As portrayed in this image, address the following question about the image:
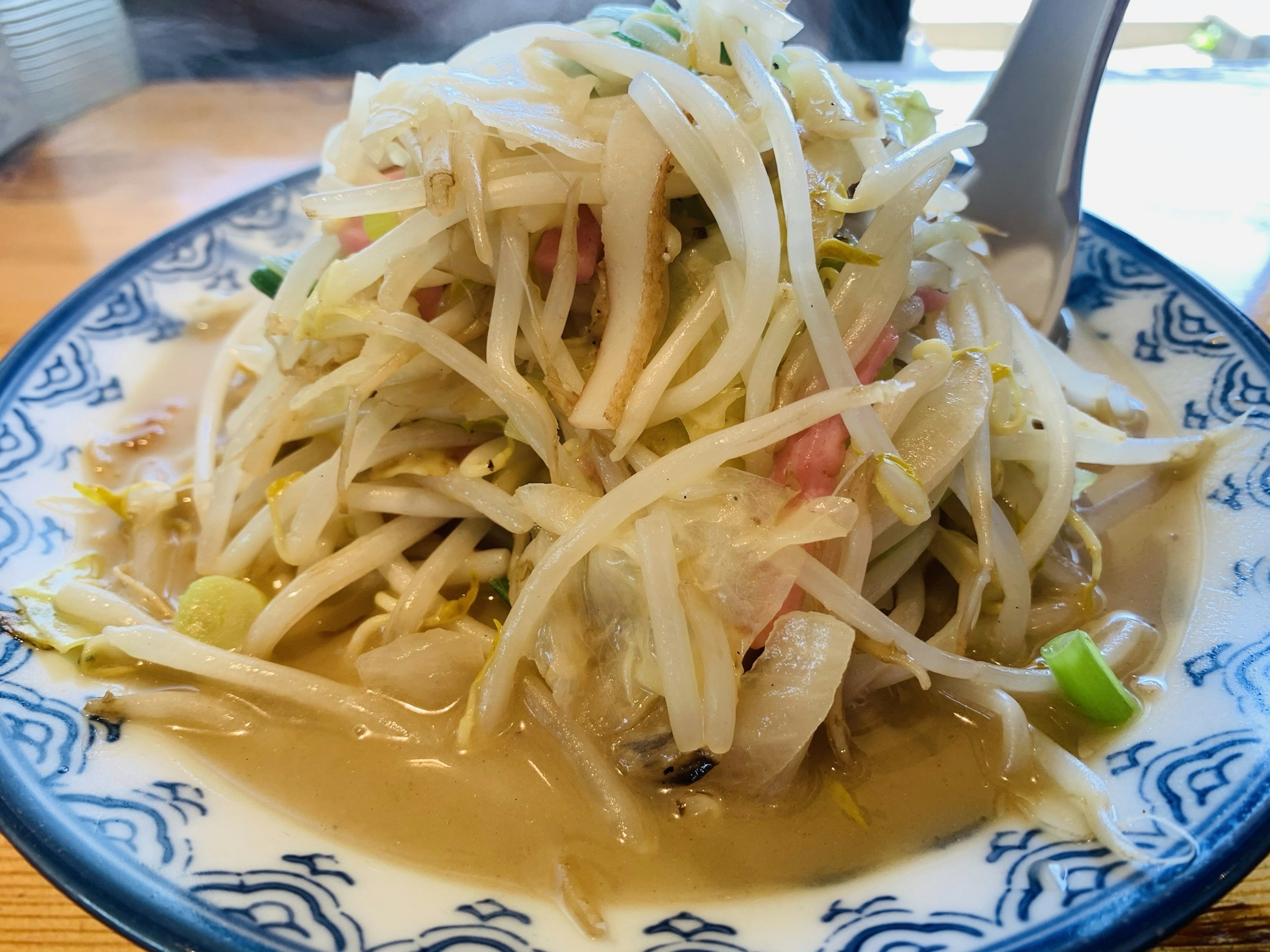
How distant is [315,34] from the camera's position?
4.47 metres

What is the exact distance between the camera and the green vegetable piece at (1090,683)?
4.38 ft

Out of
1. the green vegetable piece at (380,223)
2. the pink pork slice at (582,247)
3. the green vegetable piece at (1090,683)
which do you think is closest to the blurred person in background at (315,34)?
the green vegetable piece at (380,223)

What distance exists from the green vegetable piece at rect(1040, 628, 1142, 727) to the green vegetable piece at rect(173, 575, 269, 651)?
4.93ft

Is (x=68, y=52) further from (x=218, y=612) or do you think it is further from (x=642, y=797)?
(x=642, y=797)

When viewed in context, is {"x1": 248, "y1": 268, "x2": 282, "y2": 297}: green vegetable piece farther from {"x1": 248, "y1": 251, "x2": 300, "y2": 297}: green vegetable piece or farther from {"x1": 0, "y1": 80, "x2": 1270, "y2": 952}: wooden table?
{"x1": 0, "y1": 80, "x2": 1270, "y2": 952}: wooden table

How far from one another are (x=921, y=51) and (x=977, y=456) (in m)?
4.29

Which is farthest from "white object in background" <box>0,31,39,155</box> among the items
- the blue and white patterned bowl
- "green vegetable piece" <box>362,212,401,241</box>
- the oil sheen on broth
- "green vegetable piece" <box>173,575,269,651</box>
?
the oil sheen on broth

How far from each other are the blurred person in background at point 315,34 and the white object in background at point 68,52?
0.10 meters

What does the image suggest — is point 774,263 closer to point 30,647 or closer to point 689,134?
point 689,134

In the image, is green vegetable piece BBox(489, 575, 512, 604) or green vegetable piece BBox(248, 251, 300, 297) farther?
green vegetable piece BBox(248, 251, 300, 297)

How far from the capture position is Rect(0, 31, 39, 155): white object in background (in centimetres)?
378

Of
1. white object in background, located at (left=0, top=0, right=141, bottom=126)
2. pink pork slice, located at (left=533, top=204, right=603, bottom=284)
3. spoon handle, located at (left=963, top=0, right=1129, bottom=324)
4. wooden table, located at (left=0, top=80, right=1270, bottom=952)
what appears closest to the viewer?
pink pork slice, located at (left=533, top=204, right=603, bottom=284)

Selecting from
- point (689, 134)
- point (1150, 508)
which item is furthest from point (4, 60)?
point (1150, 508)

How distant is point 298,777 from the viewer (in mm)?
1421
